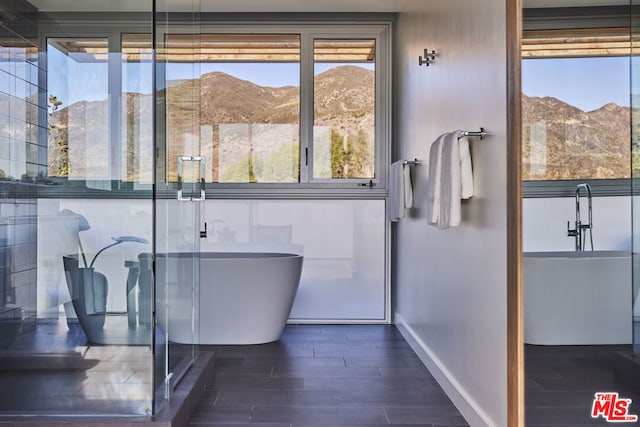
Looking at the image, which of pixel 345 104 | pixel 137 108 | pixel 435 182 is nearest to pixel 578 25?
pixel 435 182

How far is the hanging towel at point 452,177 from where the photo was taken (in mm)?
2398

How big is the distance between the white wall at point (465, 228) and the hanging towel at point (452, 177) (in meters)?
0.05

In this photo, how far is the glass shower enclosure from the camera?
7.23 ft

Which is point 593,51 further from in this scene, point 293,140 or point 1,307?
point 293,140

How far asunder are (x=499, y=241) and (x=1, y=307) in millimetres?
2428

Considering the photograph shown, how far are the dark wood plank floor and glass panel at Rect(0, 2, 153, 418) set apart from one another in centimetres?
52

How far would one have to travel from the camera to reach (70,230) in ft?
8.12

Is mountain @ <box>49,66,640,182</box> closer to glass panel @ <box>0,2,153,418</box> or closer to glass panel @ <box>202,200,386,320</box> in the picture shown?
glass panel @ <box>0,2,153,418</box>

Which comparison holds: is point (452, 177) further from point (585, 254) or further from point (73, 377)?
point (73, 377)

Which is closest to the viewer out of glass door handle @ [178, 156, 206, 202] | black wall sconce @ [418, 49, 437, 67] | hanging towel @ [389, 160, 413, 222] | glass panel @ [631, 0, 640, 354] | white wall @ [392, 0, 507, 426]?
glass panel @ [631, 0, 640, 354]

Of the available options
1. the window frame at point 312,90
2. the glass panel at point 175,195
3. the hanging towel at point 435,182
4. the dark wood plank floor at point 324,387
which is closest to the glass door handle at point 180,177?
the glass panel at point 175,195

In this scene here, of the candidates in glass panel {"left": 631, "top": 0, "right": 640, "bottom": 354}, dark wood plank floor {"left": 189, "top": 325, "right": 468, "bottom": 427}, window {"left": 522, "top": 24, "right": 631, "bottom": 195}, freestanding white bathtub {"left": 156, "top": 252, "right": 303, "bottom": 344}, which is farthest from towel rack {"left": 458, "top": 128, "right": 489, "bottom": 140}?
freestanding white bathtub {"left": 156, "top": 252, "right": 303, "bottom": 344}

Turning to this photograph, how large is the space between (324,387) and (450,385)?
660mm

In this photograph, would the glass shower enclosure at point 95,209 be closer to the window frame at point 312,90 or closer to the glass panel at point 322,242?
the glass panel at point 322,242
